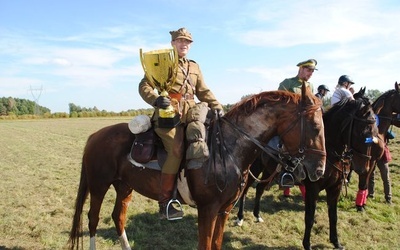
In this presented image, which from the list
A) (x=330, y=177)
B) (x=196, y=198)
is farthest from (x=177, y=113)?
(x=330, y=177)

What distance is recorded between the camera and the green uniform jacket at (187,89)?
4.09 metres

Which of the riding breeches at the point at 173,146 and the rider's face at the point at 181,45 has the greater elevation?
the rider's face at the point at 181,45

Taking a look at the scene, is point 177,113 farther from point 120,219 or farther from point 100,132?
point 120,219

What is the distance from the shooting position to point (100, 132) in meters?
4.99

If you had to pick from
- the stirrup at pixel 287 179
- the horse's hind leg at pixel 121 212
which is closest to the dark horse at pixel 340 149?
the stirrup at pixel 287 179

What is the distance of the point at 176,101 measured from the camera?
409 centimetres

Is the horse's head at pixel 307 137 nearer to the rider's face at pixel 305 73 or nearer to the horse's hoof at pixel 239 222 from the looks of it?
the rider's face at pixel 305 73

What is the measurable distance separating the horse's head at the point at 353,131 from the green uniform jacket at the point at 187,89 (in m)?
2.37

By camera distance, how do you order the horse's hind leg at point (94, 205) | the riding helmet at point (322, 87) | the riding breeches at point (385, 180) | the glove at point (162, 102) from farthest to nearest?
the riding helmet at point (322, 87) < the riding breeches at point (385, 180) < the horse's hind leg at point (94, 205) < the glove at point (162, 102)

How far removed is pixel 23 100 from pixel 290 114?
14498cm

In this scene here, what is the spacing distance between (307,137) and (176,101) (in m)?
1.63

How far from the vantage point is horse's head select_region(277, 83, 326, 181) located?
3.53 metres

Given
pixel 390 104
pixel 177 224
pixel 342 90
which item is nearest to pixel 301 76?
pixel 342 90

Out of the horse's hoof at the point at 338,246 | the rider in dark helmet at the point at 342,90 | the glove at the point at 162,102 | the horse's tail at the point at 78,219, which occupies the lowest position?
the horse's hoof at the point at 338,246
